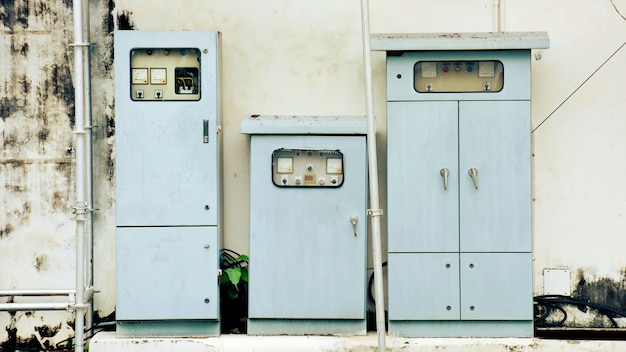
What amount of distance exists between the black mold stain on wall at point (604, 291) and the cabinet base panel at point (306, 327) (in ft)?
5.82

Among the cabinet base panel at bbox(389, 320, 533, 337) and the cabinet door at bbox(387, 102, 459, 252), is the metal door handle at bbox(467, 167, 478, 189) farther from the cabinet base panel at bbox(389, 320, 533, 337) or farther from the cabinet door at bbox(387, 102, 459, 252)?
the cabinet base panel at bbox(389, 320, 533, 337)

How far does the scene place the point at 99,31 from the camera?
6582mm

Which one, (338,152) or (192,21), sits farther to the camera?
(192,21)

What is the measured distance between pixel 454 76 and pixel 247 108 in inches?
64.4

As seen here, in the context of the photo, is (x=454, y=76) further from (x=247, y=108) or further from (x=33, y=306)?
(x=33, y=306)

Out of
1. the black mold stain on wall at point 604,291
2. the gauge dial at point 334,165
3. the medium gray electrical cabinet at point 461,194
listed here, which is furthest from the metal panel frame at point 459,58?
the black mold stain on wall at point 604,291

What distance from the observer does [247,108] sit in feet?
21.7

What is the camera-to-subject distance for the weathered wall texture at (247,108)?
652 centimetres

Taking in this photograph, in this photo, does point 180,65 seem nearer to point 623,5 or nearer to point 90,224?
point 90,224

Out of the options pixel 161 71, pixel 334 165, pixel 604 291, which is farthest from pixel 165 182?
pixel 604 291

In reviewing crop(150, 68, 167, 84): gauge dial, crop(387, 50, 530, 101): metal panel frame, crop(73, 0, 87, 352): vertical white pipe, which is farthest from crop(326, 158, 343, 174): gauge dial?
crop(73, 0, 87, 352): vertical white pipe

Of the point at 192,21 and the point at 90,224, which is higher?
the point at 192,21

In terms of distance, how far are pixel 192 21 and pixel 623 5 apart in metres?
3.37

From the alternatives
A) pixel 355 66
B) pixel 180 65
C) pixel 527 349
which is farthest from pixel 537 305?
pixel 180 65
